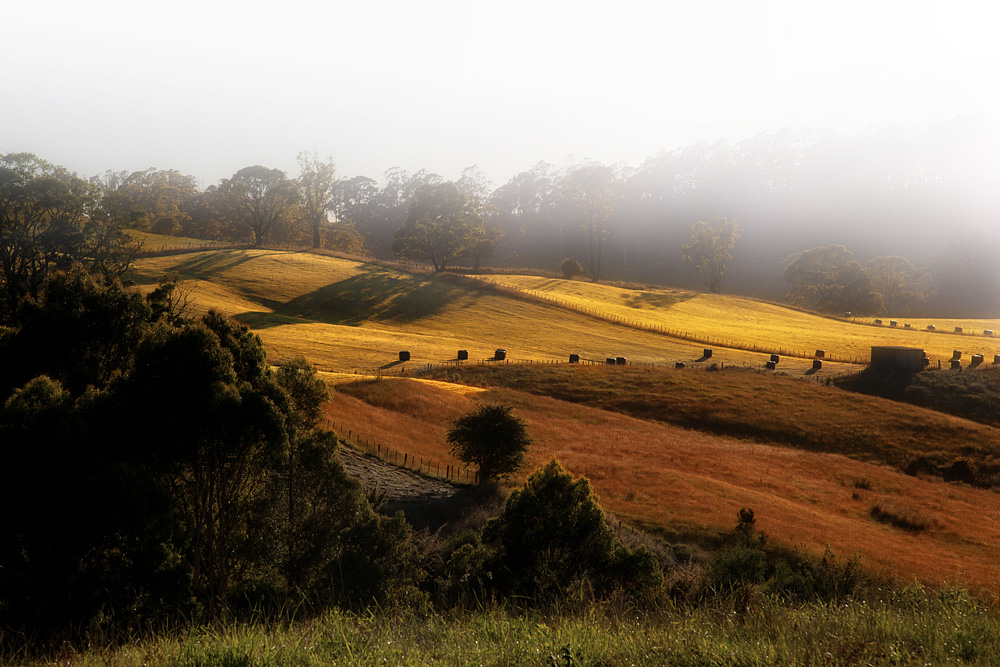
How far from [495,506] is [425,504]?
324 centimetres

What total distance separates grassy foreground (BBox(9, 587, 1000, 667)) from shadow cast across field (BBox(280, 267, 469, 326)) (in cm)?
8113

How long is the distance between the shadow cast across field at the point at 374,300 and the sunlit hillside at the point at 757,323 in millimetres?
14429

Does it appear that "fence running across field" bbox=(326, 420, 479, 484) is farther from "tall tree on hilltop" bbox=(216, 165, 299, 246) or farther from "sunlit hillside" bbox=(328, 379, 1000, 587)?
"tall tree on hilltop" bbox=(216, 165, 299, 246)

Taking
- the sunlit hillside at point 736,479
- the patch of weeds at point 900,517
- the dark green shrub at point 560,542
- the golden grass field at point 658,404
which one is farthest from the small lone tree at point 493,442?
the patch of weeds at point 900,517

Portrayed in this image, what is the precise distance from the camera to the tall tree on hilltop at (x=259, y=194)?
121062 mm

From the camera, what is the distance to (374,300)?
308 feet

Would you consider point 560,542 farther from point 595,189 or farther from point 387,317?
point 595,189

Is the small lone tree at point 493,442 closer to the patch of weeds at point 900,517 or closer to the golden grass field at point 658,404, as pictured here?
the golden grass field at point 658,404

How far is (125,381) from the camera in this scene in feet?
47.3

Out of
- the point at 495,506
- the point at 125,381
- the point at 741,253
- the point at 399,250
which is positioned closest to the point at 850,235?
the point at 741,253

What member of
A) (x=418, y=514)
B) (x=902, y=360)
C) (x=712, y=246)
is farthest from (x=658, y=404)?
(x=712, y=246)

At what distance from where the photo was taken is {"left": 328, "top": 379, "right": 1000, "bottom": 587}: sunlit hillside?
2683cm

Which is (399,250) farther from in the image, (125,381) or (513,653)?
(513,653)

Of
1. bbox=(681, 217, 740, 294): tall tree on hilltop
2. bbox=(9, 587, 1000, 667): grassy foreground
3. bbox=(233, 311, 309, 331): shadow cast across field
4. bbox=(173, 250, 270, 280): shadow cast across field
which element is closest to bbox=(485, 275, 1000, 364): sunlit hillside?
bbox=(681, 217, 740, 294): tall tree on hilltop
